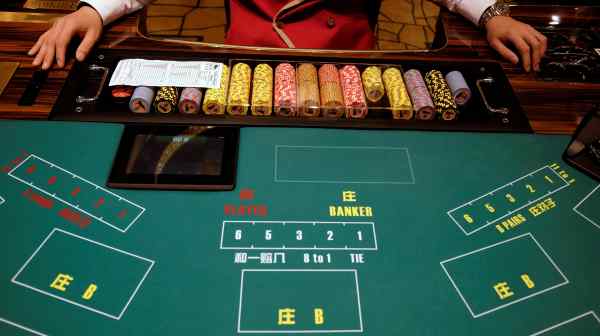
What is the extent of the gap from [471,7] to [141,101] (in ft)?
3.80

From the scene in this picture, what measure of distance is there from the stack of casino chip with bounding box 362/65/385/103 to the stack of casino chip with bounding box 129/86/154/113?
1.98ft

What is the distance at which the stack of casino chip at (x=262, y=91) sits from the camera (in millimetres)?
1223

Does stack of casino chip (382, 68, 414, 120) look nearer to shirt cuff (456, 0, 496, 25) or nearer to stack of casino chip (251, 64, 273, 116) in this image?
stack of casino chip (251, 64, 273, 116)

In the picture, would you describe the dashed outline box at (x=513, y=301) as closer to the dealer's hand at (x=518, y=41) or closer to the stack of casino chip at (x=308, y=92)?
the stack of casino chip at (x=308, y=92)

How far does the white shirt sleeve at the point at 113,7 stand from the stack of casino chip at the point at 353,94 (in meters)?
0.75

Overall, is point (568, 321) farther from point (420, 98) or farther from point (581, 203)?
point (420, 98)

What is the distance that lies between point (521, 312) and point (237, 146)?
0.74 meters

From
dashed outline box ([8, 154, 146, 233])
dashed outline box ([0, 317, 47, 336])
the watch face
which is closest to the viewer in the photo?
dashed outline box ([0, 317, 47, 336])

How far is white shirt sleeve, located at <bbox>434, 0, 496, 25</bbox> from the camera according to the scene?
1.56 m

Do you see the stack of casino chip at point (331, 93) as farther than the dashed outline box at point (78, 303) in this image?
Yes

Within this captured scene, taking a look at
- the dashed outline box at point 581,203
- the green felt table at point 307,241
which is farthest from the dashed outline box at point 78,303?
the dashed outline box at point 581,203

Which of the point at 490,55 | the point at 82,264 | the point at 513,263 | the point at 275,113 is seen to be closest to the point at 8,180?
the point at 82,264

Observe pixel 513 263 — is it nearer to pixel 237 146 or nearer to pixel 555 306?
pixel 555 306

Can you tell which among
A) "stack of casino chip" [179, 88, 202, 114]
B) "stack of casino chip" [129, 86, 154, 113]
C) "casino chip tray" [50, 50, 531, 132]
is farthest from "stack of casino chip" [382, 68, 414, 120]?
"stack of casino chip" [129, 86, 154, 113]
